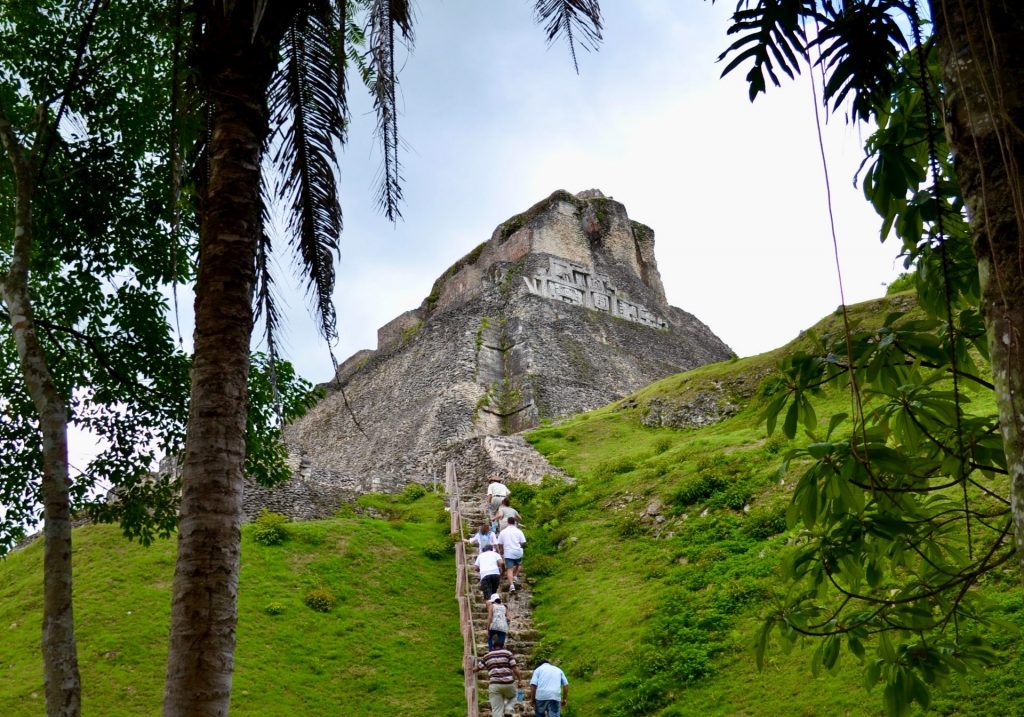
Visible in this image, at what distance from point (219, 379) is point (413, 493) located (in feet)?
62.2

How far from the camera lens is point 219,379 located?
505 cm

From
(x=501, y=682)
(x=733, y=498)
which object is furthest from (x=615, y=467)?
(x=501, y=682)

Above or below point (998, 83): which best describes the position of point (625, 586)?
below

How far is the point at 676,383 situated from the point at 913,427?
24.5 meters

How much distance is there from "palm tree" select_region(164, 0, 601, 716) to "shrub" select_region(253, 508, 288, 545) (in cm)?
1169

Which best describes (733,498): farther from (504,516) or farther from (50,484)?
(50,484)

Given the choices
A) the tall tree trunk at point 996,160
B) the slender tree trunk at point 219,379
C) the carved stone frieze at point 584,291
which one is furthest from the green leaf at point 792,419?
the carved stone frieze at point 584,291

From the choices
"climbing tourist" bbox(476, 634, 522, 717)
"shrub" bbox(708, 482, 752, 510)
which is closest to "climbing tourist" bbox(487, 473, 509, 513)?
"shrub" bbox(708, 482, 752, 510)

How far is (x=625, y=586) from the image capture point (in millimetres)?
14125

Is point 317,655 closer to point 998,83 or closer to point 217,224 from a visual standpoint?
point 217,224

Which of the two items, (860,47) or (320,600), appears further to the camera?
(320,600)

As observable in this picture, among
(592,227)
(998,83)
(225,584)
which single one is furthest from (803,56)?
(592,227)

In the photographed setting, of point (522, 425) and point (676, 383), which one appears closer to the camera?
point (676, 383)

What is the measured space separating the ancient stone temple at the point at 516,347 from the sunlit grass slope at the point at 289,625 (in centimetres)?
879
